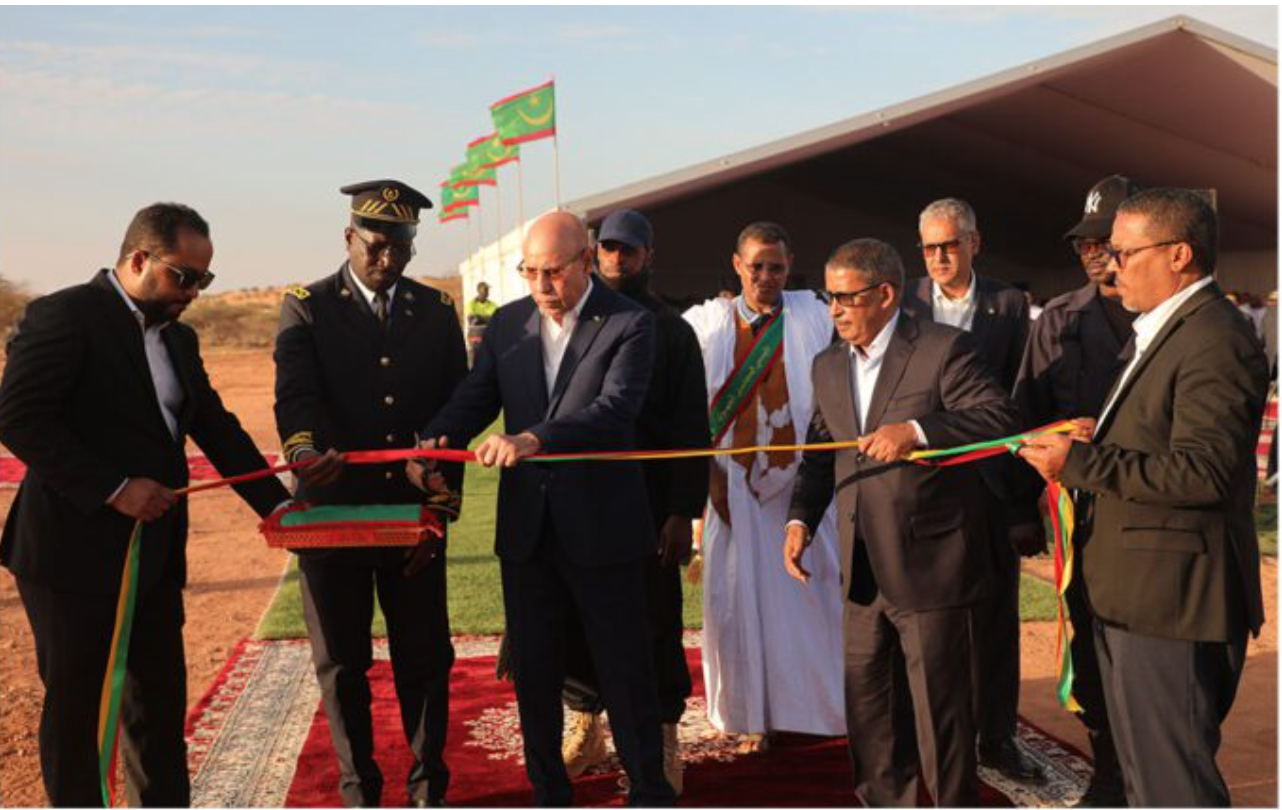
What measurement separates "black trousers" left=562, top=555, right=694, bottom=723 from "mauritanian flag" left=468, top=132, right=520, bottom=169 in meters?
26.6

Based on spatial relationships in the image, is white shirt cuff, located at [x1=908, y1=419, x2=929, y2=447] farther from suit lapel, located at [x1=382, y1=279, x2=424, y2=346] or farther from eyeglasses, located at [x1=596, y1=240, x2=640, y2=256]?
suit lapel, located at [x1=382, y1=279, x2=424, y2=346]

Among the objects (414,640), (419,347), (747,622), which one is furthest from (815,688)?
(419,347)

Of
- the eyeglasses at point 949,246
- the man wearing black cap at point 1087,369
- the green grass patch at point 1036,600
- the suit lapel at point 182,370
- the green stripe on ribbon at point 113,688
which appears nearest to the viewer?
the green stripe on ribbon at point 113,688

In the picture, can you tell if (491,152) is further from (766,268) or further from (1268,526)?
(766,268)

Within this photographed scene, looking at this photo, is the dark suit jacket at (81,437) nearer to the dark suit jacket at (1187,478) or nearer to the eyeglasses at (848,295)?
the eyeglasses at (848,295)

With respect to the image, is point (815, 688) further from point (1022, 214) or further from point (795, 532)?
point (1022, 214)

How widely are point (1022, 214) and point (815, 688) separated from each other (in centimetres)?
2741

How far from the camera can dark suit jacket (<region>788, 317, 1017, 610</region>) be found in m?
3.88

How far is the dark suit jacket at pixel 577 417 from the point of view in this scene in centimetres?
410

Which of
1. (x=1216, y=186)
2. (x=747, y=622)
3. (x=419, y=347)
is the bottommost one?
(x=747, y=622)

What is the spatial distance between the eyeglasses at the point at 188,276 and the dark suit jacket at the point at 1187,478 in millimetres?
2584

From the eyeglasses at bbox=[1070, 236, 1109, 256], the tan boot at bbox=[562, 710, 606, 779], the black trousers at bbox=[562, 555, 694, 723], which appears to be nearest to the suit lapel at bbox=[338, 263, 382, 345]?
the black trousers at bbox=[562, 555, 694, 723]

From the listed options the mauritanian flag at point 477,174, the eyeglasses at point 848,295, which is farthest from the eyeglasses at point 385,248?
the mauritanian flag at point 477,174

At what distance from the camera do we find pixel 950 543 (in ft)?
12.8
